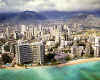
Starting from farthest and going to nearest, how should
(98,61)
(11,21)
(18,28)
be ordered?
(11,21) < (18,28) < (98,61)

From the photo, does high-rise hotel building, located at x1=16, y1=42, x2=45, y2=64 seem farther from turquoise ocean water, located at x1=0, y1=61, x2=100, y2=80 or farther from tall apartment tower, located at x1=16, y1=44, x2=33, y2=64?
turquoise ocean water, located at x1=0, y1=61, x2=100, y2=80

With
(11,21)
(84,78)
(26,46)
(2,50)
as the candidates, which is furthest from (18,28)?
(84,78)

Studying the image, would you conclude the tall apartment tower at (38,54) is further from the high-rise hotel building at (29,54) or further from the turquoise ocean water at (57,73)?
the turquoise ocean water at (57,73)

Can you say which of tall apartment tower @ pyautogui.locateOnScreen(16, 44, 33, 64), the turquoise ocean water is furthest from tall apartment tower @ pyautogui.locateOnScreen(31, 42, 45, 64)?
the turquoise ocean water

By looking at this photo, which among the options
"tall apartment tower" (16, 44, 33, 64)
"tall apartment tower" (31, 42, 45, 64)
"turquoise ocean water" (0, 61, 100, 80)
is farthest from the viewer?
"tall apartment tower" (31, 42, 45, 64)

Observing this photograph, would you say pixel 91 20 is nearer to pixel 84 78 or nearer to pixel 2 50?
pixel 2 50

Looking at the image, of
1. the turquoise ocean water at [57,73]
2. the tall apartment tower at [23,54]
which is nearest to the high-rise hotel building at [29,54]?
the tall apartment tower at [23,54]
